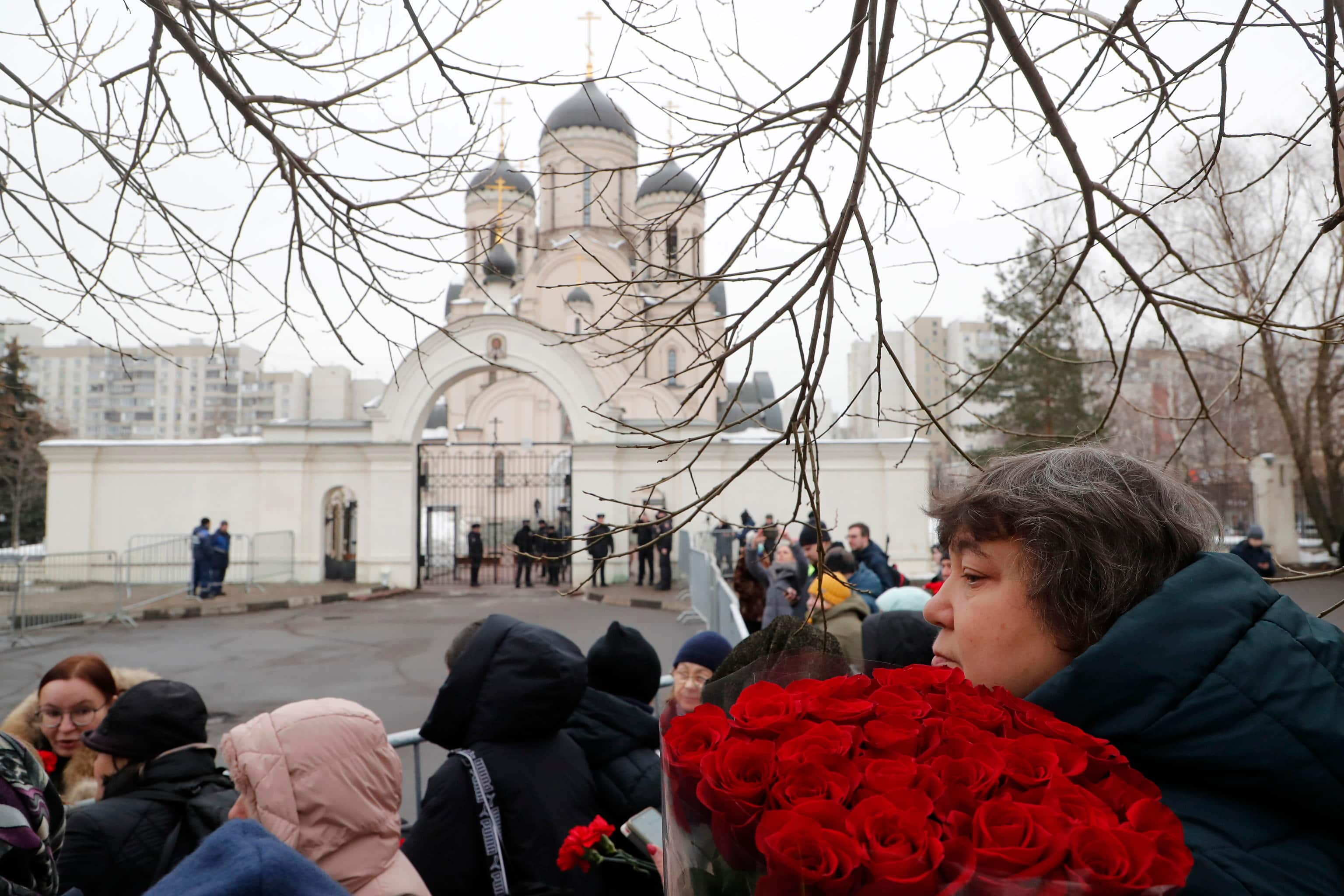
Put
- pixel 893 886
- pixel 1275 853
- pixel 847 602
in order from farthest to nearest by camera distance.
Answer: pixel 847 602 < pixel 1275 853 < pixel 893 886

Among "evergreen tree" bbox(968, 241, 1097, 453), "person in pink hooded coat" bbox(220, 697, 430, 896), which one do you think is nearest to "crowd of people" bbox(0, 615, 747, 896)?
"person in pink hooded coat" bbox(220, 697, 430, 896)

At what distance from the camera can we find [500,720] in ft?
9.18

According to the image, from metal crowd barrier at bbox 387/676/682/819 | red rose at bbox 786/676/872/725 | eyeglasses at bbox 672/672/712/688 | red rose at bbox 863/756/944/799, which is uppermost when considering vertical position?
red rose at bbox 786/676/872/725

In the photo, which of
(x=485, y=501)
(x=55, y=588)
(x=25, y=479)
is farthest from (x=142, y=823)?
(x=25, y=479)

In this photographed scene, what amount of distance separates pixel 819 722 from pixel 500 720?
192 cm

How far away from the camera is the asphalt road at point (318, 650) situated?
979 centimetres

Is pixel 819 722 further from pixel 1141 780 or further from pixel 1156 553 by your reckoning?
pixel 1156 553

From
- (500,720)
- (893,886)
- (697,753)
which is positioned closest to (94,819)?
(500,720)

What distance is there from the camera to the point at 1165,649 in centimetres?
111

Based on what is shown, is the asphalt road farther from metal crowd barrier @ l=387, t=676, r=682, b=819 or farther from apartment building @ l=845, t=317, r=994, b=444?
apartment building @ l=845, t=317, r=994, b=444

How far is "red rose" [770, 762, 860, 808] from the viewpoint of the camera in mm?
911

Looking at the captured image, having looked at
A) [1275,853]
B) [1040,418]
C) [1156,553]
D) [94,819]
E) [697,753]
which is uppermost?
[1040,418]

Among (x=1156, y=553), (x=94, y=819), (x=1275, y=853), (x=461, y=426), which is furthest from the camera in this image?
(x=461, y=426)

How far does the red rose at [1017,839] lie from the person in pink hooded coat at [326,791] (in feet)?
5.96
